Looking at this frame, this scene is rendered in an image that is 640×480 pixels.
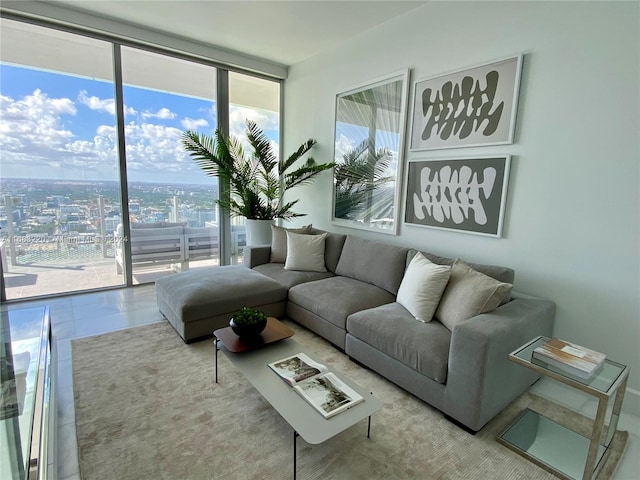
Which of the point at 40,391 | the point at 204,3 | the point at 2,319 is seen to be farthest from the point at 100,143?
the point at 40,391

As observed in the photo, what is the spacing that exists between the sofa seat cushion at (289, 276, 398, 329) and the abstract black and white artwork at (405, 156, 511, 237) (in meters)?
0.84

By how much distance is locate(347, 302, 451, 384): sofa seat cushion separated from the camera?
1905 millimetres

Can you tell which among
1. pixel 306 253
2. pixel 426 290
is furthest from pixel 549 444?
pixel 306 253

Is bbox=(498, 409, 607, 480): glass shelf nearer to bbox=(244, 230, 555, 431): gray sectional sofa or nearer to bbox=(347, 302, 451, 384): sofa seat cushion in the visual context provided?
bbox=(244, 230, 555, 431): gray sectional sofa

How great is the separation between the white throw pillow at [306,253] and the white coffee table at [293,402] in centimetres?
151

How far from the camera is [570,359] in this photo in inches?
62.6

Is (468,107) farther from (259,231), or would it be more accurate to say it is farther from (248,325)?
(259,231)

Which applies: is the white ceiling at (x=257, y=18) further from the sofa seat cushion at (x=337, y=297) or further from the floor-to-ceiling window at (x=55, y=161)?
the sofa seat cushion at (x=337, y=297)

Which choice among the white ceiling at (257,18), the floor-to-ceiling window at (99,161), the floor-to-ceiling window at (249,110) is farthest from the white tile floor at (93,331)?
the white ceiling at (257,18)

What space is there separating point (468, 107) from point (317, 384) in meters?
2.41

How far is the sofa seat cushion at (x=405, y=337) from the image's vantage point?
1.91m

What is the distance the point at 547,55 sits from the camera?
2240 millimetres

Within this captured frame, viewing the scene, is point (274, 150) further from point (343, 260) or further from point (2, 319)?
Result: point (2, 319)

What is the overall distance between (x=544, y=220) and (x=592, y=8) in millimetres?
1339
